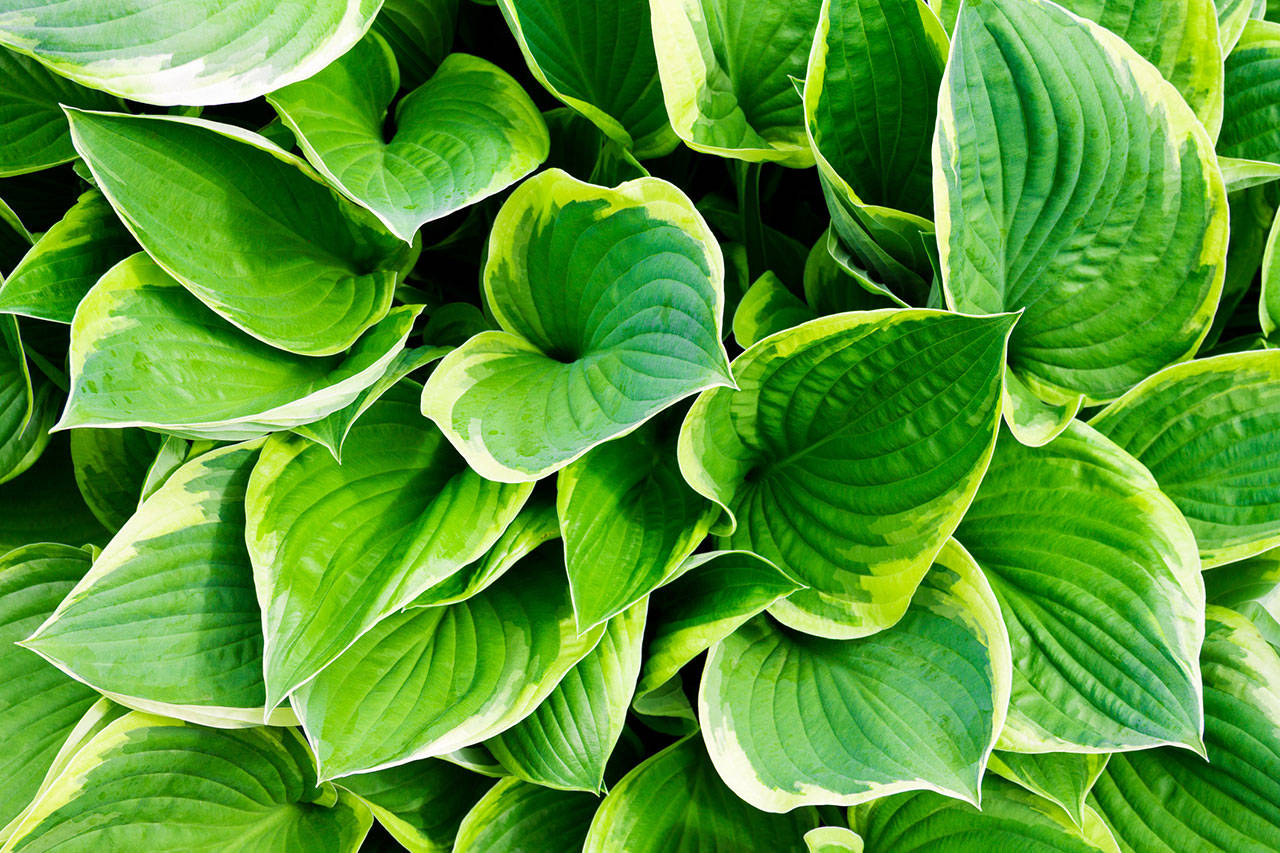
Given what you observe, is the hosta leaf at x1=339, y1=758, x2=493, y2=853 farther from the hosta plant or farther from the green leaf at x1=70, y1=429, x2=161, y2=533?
the green leaf at x1=70, y1=429, x2=161, y2=533

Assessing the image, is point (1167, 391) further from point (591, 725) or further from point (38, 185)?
point (38, 185)

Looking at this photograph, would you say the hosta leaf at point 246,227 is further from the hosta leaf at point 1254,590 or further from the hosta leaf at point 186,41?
the hosta leaf at point 1254,590

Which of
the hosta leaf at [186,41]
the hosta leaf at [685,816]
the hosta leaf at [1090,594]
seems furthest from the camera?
the hosta leaf at [685,816]

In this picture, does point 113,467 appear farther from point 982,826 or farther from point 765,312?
point 982,826

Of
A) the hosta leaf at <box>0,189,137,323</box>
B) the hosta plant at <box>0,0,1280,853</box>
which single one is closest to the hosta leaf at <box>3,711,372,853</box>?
the hosta plant at <box>0,0,1280,853</box>

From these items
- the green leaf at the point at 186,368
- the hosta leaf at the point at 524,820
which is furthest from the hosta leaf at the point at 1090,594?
the green leaf at the point at 186,368

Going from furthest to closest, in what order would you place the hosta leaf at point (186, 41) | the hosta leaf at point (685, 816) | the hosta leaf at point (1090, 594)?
the hosta leaf at point (685, 816) → the hosta leaf at point (1090, 594) → the hosta leaf at point (186, 41)
